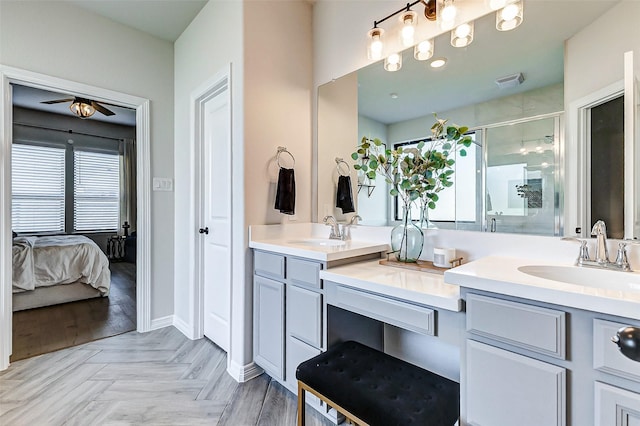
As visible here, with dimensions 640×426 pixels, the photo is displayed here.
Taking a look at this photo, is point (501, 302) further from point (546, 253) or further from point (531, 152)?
point (531, 152)

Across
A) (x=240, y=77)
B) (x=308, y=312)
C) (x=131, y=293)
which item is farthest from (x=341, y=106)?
(x=131, y=293)

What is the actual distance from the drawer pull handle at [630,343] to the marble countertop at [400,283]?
0.54m

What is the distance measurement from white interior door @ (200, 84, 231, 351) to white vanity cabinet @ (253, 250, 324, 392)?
0.47 meters

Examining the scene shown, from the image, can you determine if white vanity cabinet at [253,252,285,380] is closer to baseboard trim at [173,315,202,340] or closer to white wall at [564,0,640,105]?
baseboard trim at [173,315,202,340]

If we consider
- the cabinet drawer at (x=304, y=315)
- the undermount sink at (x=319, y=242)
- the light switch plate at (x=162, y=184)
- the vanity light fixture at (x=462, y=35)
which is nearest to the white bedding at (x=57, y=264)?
the light switch plate at (x=162, y=184)

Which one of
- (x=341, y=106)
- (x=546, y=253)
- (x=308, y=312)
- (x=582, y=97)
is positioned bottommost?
(x=308, y=312)

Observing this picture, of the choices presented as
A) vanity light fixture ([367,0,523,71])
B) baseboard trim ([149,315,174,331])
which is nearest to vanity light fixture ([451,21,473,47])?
vanity light fixture ([367,0,523,71])

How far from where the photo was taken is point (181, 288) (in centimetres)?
Answer: 281

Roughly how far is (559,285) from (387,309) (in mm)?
601

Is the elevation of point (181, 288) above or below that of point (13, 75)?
below

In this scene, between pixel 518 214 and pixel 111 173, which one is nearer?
pixel 518 214

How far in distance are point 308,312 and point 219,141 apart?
1551 millimetres

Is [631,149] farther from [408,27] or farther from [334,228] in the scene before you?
[334,228]

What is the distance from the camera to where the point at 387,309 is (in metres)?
1.27
